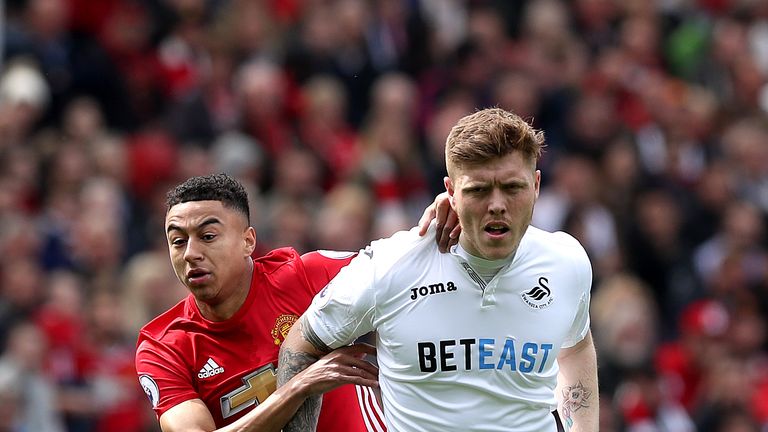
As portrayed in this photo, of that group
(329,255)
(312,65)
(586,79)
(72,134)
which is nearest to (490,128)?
(329,255)

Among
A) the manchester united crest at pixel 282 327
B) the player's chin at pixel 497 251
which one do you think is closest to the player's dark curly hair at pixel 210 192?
the manchester united crest at pixel 282 327

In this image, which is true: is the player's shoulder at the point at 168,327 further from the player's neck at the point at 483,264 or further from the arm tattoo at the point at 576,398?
the arm tattoo at the point at 576,398

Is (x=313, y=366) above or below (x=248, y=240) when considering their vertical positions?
below

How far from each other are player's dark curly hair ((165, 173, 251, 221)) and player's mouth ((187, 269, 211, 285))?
323 millimetres

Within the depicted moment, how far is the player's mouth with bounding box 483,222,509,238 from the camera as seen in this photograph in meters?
5.76

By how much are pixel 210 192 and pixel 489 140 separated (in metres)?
1.50

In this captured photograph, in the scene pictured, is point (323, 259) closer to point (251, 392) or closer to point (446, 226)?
point (251, 392)

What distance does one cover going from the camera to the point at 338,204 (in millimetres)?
12344

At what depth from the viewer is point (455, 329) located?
19.4ft

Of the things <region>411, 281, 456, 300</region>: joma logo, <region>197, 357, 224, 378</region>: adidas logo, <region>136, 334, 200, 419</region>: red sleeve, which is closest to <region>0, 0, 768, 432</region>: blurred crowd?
<region>136, 334, 200, 419</region>: red sleeve

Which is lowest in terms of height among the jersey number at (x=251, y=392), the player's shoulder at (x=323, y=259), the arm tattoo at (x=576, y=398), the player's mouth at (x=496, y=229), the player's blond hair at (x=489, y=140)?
the arm tattoo at (x=576, y=398)

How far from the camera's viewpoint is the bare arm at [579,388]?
6.42 metres

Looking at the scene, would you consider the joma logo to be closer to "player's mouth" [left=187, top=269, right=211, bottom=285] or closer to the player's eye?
"player's mouth" [left=187, top=269, right=211, bottom=285]

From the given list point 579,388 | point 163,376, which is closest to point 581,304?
point 579,388
